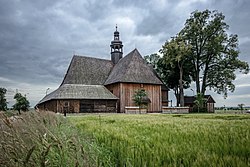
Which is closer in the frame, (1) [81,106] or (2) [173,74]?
(1) [81,106]

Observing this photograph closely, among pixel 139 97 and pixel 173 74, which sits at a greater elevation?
pixel 173 74

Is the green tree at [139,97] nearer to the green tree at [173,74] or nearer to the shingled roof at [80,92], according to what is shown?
the shingled roof at [80,92]

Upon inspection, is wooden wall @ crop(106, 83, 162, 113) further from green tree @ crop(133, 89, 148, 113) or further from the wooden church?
green tree @ crop(133, 89, 148, 113)

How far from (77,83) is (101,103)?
615cm

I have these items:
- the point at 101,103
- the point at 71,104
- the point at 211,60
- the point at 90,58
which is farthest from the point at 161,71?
the point at 71,104

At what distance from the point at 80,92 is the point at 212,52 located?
26.7 meters

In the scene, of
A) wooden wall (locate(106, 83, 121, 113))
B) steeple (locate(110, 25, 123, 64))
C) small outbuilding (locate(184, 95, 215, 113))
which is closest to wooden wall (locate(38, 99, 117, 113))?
wooden wall (locate(106, 83, 121, 113))

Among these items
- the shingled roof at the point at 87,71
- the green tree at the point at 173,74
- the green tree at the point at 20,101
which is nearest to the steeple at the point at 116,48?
the shingled roof at the point at 87,71

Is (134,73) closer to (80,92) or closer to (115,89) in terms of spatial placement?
(115,89)

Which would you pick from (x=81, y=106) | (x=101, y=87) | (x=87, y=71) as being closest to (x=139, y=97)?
(x=101, y=87)

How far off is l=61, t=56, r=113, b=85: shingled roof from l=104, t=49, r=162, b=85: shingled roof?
238 cm

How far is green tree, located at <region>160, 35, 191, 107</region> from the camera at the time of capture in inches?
1593

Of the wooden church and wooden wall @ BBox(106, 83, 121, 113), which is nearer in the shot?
the wooden church

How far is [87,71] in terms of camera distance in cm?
3838
